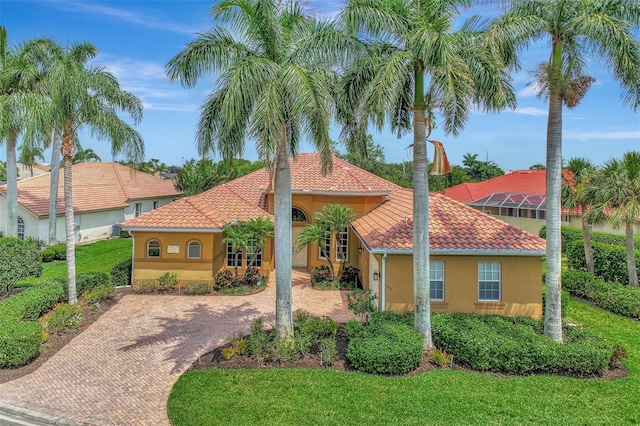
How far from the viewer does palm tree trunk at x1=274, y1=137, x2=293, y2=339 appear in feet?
34.4

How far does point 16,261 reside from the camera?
17.3 metres

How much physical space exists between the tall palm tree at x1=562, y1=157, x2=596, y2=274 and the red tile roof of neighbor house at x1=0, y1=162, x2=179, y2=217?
26.8 m

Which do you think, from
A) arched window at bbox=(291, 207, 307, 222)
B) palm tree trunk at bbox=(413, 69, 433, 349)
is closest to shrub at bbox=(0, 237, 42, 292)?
arched window at bbox=(291, 207, 307, 222)

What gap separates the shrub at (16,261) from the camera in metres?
16.7

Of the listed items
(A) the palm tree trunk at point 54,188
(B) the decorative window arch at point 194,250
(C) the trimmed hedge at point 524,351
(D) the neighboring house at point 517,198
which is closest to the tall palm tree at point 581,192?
(D) the neighboring house at point 517,198

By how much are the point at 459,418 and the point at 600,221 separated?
14210 millimetres

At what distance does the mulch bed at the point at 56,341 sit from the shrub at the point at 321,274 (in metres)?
8.94

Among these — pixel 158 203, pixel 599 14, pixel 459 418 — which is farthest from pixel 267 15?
pixel 158 203

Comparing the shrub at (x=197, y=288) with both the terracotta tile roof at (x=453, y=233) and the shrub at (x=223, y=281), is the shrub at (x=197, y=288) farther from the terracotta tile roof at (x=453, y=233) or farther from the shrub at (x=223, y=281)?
the terracotta tile roof at (x=453, y=233)

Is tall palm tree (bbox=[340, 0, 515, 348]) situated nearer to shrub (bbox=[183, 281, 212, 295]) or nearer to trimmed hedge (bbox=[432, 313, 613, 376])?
trimmed hedge (bbox=[432, 313, 613, 376])

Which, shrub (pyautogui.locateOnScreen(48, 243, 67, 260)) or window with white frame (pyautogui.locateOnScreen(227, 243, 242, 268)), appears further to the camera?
shrub (pyautogui.locateOnScreen(48, 243, 67, 260))

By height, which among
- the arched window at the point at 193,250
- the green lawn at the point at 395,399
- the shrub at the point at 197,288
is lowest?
the green lawn at the point at 395,399

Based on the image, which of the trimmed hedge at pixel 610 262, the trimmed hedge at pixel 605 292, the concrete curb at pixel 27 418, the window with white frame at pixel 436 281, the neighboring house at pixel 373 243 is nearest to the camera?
the concrete curb at pixel 27 418

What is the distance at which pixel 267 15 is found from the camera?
31.8 ft
